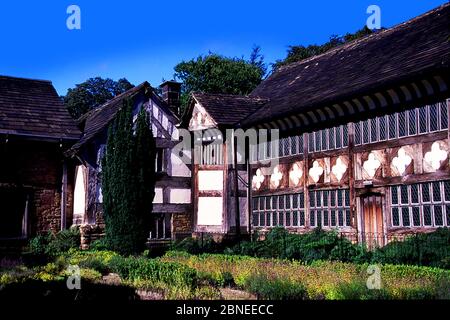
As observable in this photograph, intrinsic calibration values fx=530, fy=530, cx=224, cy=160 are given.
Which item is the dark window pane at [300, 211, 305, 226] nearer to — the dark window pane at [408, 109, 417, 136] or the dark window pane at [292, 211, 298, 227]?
the dark window pane at [292, 211, 298, 227]

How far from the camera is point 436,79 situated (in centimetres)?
1430

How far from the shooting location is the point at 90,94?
55500 mm

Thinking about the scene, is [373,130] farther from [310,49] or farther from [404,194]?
[310,49]

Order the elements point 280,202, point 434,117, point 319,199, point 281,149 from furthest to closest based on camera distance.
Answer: point 281,149
point 280,202
point 319,199
point 434,117

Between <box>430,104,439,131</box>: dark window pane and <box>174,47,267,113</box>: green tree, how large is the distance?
32016mm

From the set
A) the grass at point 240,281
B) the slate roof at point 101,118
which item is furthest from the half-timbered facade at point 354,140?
the grass at point 240,281

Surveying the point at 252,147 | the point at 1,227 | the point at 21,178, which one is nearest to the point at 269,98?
the point at 252,147

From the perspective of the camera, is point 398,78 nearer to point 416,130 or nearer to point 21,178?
point 416,130

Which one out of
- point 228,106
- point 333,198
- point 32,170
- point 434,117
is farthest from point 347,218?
point 32,170

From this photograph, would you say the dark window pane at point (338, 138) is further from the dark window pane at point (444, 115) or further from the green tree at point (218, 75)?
the green tree at point (218, 75)

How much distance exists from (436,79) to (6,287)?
1164 cm

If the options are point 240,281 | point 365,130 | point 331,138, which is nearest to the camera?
point 240,281

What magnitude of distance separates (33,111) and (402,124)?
15639 millimetres

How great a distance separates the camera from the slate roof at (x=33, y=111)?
21797 mm
